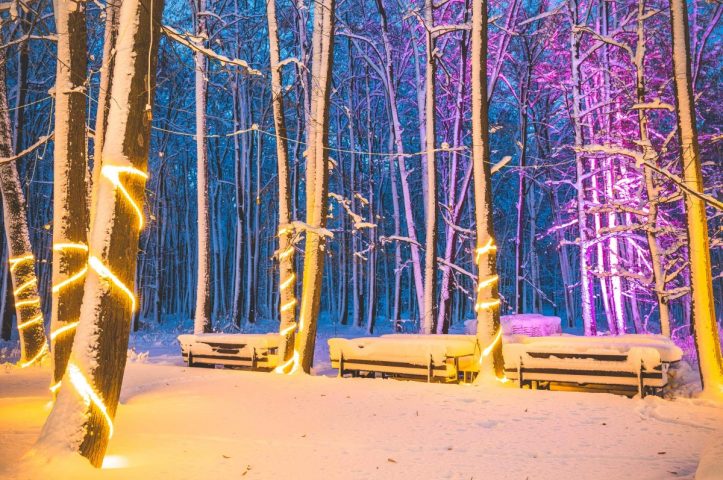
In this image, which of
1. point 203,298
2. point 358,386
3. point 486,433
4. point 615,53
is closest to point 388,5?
point 615,53

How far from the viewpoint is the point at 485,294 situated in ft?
35.8

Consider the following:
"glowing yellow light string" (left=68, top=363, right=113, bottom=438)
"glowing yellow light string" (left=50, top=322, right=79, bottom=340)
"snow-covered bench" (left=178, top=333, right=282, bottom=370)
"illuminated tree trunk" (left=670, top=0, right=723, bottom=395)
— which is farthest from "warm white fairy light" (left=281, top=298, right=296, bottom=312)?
"illuminated tree trunk" (left=670, top=0, right=723, bottom=395)

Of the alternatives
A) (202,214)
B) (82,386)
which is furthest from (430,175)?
(82,386)

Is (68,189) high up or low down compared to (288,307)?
up

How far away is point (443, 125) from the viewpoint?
77.1ft

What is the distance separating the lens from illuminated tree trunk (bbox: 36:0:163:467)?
456 centimetres

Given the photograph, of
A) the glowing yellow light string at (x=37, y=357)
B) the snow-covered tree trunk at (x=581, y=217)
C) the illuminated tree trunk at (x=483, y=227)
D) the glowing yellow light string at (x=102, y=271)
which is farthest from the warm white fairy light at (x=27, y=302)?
the snow-covered tree trunk at (x=581, y=217)

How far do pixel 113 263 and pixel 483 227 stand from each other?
786 cm

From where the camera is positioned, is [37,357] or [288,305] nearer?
[288,305]

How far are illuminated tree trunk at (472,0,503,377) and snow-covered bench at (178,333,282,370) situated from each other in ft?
16.0

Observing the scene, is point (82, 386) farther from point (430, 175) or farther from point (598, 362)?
point (430, 175)

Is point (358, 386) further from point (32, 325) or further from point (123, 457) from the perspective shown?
point (32, 325)

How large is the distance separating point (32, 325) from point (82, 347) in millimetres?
9282

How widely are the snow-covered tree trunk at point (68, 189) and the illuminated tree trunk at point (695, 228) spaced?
10519mm
